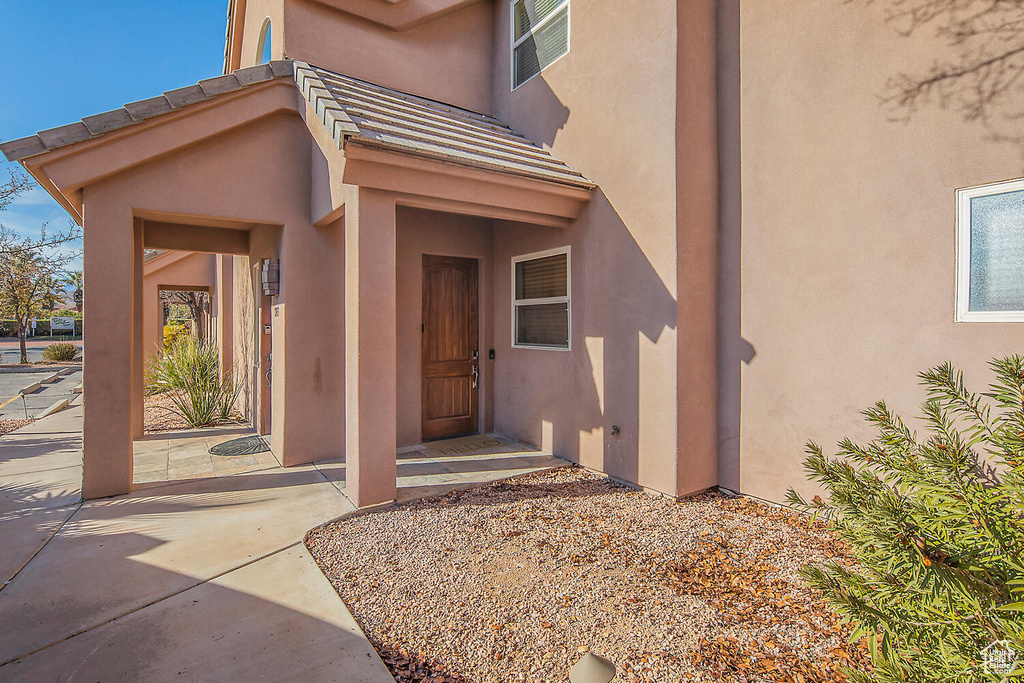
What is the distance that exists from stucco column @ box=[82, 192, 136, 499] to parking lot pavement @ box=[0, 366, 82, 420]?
6.96 meters

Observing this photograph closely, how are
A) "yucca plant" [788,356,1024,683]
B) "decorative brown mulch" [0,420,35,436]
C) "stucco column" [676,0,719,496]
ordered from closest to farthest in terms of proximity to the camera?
1. "yucca plant" [788,356,1024,683]
2. "stucco column" [676,0,719,496]
3. "decorative brown mulch" [0,420,35,436]

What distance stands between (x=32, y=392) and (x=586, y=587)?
52.7ft

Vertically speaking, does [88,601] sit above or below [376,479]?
below

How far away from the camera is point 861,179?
4250 millimetres

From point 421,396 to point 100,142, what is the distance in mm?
4577

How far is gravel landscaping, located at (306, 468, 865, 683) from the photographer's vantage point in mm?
2707

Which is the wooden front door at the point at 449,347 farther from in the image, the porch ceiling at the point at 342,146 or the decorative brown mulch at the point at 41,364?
the decorative brown mulch at the point at 41,364

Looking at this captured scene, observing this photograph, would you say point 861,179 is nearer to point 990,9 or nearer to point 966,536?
point 990,9

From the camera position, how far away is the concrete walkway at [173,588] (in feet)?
8.91

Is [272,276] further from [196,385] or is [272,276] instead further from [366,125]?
[196,385]

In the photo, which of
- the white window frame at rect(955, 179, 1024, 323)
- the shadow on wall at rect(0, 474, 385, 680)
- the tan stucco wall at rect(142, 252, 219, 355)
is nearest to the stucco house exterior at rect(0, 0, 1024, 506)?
the white window frame at rect(955, 179, 1024, 323)

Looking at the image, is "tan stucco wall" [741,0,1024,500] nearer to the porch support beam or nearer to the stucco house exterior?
the stucco house exterior

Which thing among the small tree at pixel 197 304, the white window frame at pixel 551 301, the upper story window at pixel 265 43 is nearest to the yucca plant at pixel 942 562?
the white window frame at pixel 551 301

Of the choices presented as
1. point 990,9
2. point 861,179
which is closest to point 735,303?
point 861,179
